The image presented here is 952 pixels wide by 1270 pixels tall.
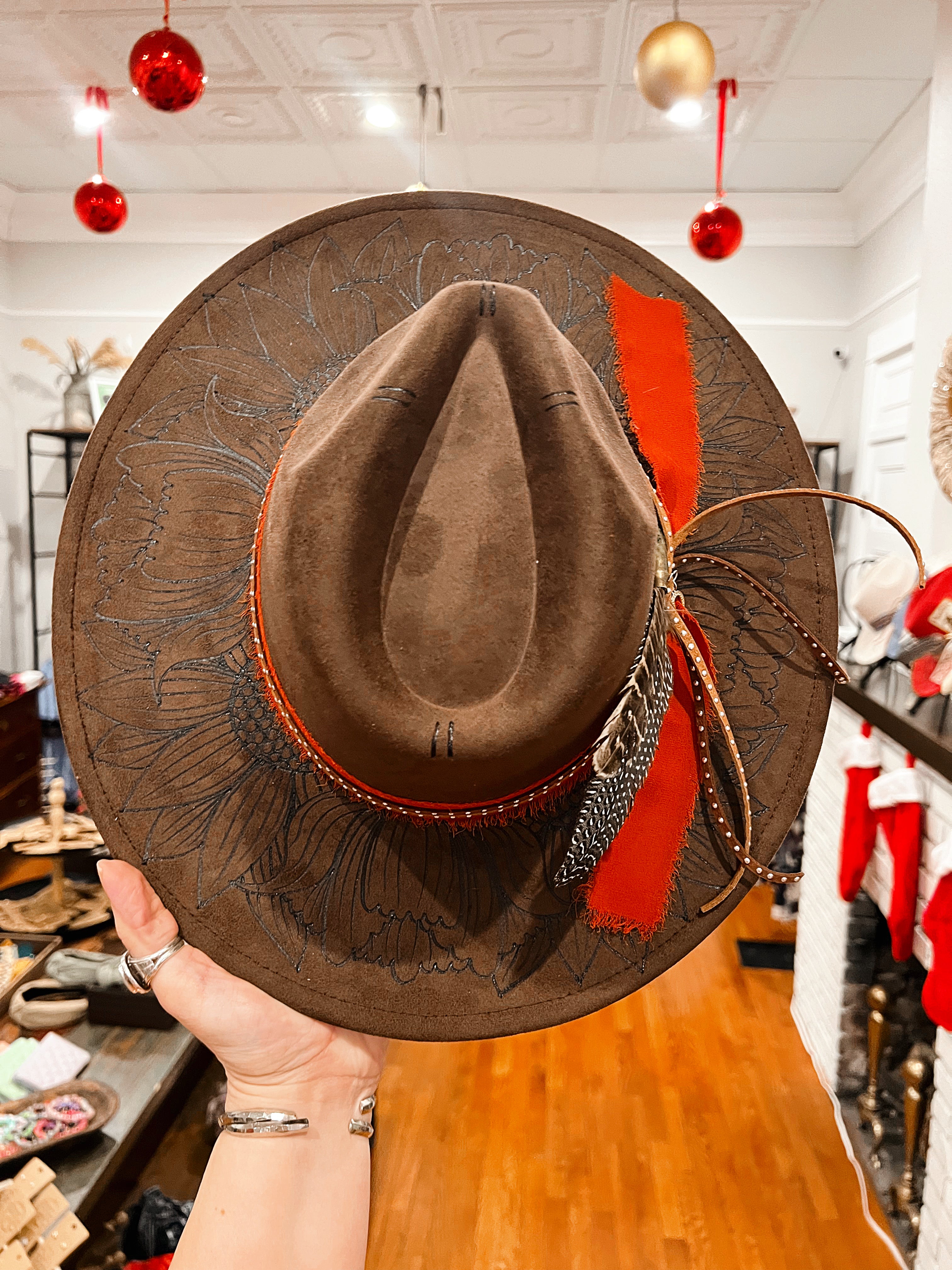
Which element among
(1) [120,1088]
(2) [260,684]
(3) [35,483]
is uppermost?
(3) [35,483]

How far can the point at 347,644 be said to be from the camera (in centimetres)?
58

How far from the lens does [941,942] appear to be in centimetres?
176

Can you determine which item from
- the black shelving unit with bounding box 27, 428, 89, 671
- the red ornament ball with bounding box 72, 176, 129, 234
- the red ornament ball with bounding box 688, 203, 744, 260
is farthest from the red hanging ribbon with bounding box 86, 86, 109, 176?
the red ornament ball with bounding box 688, 203, 744, 260

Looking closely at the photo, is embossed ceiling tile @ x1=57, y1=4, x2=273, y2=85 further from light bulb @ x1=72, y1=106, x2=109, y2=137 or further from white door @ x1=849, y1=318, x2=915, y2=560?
white door @ x1=849, y1=318, x2=915, y2=560

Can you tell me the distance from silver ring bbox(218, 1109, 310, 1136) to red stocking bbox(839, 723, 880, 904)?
1.98m

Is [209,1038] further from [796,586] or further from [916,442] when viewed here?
[916,442]

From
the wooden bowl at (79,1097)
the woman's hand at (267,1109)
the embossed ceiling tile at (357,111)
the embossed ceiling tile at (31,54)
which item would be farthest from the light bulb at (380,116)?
the woman's hand at (267,1109)

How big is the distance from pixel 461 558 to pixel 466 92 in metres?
3.80

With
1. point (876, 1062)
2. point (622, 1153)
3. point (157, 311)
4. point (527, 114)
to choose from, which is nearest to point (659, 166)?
point (527, 114)

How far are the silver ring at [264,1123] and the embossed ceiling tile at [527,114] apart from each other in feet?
12.9

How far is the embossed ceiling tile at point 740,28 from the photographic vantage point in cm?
291

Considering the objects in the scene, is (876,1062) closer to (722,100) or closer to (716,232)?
(716,232)

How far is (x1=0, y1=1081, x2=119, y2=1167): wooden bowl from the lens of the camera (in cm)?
170

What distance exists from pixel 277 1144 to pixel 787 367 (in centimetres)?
510
